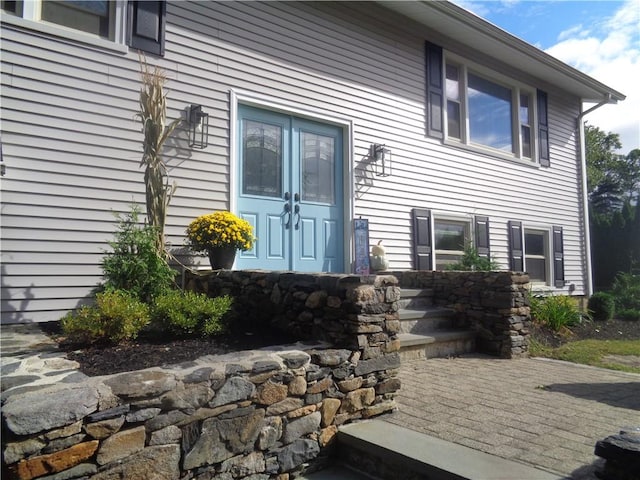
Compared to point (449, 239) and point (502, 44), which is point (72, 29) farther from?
point (502, 44)

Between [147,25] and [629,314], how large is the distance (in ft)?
30.3

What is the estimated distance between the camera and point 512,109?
28.1 feet

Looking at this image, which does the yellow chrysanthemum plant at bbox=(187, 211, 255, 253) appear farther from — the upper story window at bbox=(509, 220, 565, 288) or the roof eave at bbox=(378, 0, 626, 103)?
the upper story window at bbox=(509, 220, 565, 288)

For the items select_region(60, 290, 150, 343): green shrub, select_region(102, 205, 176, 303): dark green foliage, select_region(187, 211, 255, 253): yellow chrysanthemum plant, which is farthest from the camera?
select_region(187, 211, 255, 253): yellow chrysanthemum plant

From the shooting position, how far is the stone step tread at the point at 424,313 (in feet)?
15.1

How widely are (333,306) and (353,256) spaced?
3.01 meters

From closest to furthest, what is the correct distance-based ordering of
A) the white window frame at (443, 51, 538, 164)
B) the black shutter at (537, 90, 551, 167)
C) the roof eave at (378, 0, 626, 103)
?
the roof eave at (378, 0, 626, 103)
the white window frame at (443, 51, 538, 164)
the black shutter at (537, 90, 551, 167)

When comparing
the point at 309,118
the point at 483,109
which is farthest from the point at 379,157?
the point at 483,109

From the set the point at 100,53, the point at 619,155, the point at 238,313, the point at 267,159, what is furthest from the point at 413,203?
the point at 619,155

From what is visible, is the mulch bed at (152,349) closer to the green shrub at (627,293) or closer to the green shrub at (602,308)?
the green shrub at (602,308)

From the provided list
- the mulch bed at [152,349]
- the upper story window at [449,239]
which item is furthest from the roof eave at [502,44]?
the mulch bed at [152,349]

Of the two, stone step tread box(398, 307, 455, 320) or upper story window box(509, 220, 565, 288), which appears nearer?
stone step tread box(398, 307, 455, 320)

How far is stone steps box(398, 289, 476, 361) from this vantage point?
430 centimetres

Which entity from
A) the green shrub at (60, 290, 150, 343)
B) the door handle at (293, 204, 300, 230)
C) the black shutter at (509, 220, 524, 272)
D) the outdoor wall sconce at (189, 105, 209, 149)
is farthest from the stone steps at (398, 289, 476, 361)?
the black shutter at (509, 220, 524, 272)
